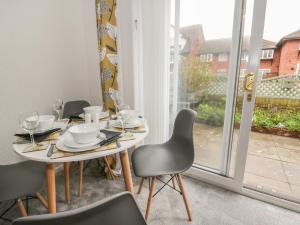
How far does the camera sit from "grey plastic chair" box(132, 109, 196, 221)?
4.34 feet

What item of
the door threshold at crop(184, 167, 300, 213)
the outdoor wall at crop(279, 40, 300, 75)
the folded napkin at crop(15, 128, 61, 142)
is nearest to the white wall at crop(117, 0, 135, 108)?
the folded napkin at crop(15, 128, 61, 142)

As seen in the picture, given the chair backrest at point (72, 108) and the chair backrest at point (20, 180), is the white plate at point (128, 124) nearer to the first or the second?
the chair backrest at point (20, 180)

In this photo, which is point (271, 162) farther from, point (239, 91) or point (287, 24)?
point (287, 24)

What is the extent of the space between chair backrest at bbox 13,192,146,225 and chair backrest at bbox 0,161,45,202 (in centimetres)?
78

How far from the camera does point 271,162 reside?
2408 millimetres

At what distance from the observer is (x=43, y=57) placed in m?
1.84

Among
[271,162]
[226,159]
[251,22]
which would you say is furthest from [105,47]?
[271,162]

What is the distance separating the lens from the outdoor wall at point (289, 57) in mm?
2491

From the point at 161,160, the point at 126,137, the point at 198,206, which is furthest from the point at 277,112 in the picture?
the point at 126,137

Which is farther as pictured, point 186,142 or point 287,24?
point 287,24

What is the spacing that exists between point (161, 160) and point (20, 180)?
38.4 inches

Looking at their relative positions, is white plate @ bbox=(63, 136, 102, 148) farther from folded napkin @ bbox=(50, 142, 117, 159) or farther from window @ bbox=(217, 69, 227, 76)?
window @ bbox=(217, 69, 227, 76)

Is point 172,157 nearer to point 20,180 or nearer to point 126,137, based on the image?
point 126,137

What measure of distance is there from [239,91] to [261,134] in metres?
2.15
